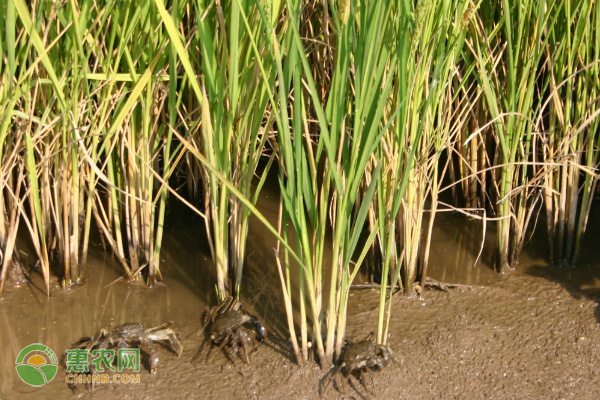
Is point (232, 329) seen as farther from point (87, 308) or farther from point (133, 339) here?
point (87, 308)

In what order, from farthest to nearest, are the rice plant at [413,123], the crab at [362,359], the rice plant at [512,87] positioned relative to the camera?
the rice plant at [512,87]
the crab at [362,359]
the rice plant at [413,123]

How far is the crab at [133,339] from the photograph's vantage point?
91.0 inches

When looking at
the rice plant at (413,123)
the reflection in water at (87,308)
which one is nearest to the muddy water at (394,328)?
the reflection in water at (87,308)

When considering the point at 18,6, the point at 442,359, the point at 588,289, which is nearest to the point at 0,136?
the point at 18,6

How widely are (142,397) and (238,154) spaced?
0.83 metres

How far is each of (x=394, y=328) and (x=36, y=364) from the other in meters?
1.22

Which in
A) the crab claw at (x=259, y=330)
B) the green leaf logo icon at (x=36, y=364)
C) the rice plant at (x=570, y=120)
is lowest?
the green leaf logo icon at (x=36, y=364)

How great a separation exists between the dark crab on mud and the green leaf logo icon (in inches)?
18.9

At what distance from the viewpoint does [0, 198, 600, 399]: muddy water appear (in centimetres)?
219

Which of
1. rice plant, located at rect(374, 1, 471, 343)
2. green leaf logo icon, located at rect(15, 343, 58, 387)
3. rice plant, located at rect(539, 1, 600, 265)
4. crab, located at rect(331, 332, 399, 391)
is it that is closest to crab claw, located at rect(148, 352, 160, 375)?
green leaf logo icon, located at rect(15, 343, 58, 387)

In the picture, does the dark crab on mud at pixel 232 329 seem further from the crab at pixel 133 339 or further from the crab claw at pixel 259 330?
the crab at pixel 133 339

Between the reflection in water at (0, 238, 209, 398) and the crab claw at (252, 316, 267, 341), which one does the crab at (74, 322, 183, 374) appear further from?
the crab claw at (252, 316, 267, 341)

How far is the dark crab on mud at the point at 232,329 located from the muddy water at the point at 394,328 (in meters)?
0.04

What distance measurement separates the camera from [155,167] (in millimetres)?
2734
